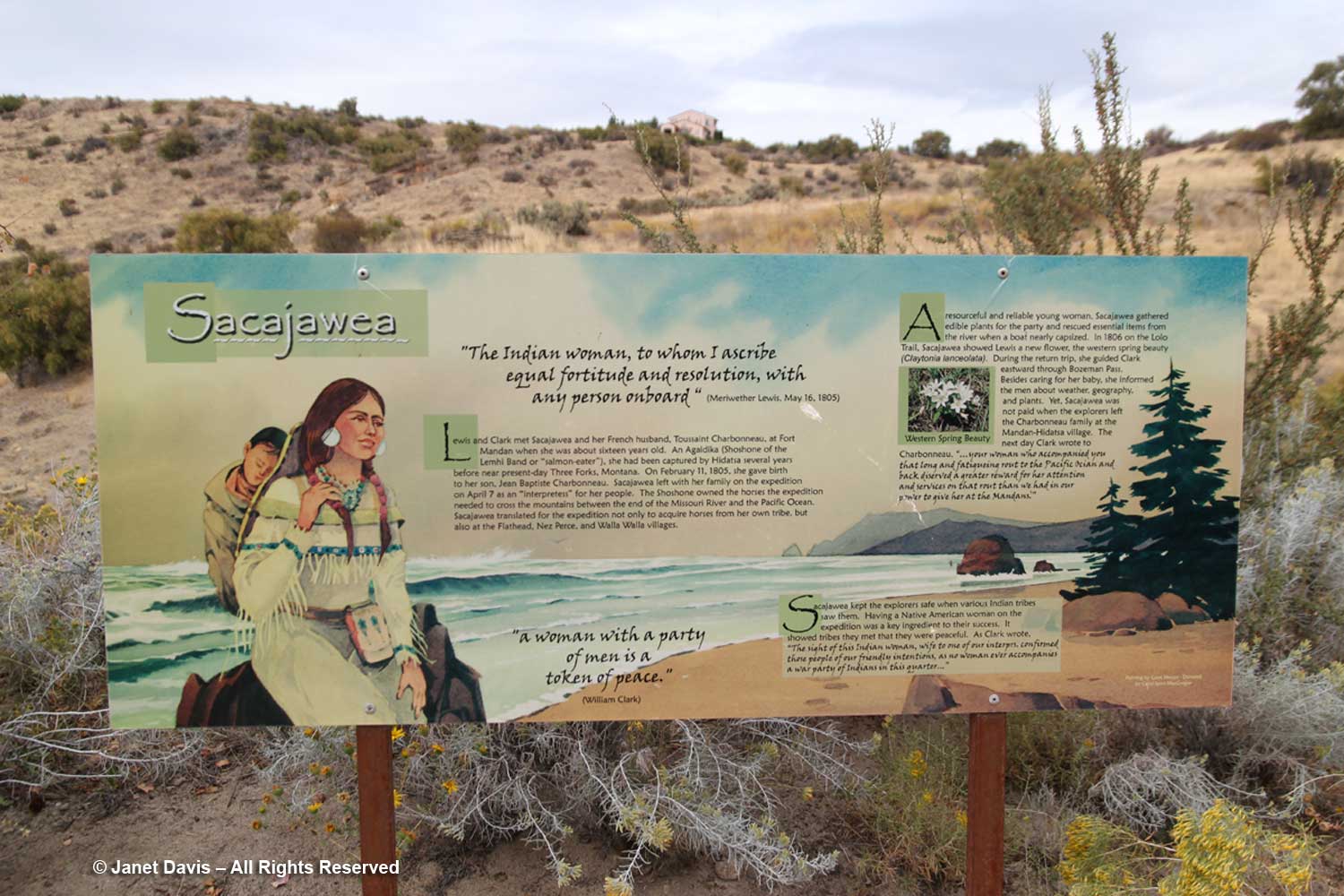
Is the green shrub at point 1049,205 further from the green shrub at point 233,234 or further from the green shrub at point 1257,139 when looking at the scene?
the green shrub at point 1257,139

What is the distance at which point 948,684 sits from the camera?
103 inches

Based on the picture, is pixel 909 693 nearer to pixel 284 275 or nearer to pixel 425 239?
pixel 284 275

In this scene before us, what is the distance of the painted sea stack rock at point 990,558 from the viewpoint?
259 cm

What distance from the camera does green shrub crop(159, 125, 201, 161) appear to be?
2742 cm

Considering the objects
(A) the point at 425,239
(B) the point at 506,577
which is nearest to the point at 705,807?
(B) the point at 506,577

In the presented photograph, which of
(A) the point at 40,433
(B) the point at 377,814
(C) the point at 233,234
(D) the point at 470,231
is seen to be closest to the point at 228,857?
(B) the point at 377,814

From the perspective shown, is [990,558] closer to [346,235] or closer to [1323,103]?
[346,235]

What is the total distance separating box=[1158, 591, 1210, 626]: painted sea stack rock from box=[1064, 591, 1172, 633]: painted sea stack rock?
0.07 feet

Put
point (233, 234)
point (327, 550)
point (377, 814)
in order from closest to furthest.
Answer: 1. point (327, 550)
2. point (377, 814)
3. point (233, 234)

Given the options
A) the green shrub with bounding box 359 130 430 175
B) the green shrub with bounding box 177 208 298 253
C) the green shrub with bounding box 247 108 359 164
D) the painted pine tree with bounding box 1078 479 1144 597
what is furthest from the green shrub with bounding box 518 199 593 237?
the painted pine tree with bounding box 1078 479 1144 597

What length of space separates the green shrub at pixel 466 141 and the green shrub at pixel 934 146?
54.8 feet

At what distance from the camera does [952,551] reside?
2.59m

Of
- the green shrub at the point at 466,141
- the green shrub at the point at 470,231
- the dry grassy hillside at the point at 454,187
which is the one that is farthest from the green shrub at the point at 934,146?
the green shrub at the point at 470,231

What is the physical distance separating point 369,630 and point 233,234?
15139mm
